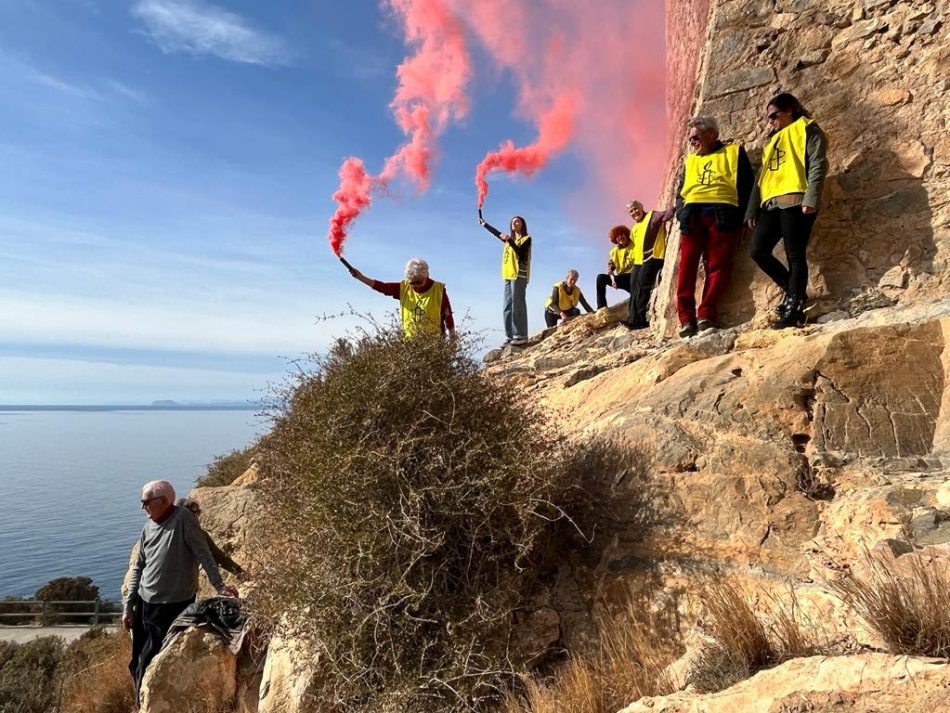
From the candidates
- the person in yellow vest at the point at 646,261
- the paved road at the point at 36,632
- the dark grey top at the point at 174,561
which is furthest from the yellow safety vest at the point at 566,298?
the paved road at the point at 36,632

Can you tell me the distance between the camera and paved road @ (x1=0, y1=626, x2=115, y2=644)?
50.0ft

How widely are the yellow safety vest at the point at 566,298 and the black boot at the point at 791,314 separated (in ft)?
20.6

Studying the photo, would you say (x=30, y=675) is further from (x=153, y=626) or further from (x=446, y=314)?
(x=446, y=314)

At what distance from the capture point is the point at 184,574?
15.6ft

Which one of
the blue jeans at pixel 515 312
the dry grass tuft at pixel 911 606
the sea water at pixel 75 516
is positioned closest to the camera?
the dry grass tuft at pixel 911 606

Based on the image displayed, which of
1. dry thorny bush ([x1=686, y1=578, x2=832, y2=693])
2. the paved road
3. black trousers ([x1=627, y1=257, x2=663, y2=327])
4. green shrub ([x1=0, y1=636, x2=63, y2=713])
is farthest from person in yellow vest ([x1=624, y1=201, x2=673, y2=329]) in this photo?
the paved road

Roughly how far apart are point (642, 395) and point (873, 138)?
11.0ft

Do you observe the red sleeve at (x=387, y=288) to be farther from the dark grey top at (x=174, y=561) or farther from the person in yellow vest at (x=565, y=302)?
the person in yellow vest at (x=565, y=302)

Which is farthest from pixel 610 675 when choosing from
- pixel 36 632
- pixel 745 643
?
pixel 36 632

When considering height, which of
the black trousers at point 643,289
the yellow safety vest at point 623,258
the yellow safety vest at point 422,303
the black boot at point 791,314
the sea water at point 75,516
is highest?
the yellow safety vest at point 623,258

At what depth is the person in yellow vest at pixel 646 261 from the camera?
8078mm

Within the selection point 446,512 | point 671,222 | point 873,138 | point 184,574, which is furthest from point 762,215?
point 184,574

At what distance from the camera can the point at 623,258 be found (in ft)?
32.6

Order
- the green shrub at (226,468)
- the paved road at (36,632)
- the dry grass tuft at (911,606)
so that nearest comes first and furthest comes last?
the dry grass tuft at (911,606) < the green shrub at (226,468) < the paved road at (36,632)
